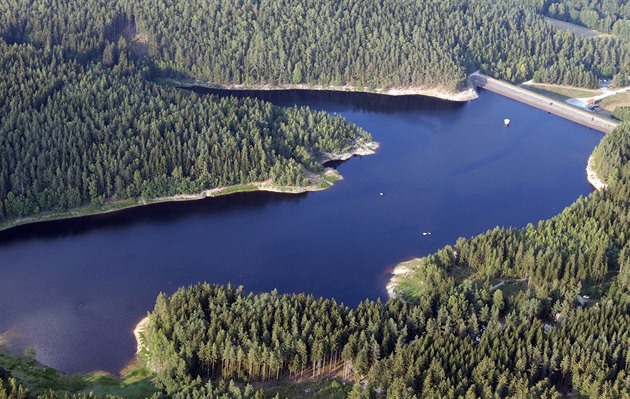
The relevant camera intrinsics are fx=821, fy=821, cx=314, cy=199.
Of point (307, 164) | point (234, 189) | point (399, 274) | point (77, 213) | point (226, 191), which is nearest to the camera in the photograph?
point (399, 274)

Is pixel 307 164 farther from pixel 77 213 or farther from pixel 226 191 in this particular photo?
pixel 77 213

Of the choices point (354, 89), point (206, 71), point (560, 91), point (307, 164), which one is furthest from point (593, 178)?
point (206, 71)

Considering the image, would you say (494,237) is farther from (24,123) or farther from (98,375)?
(24,123)

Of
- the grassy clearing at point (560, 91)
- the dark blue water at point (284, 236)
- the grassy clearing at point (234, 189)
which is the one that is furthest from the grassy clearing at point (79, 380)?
the grassy clearing at point (560, 91)

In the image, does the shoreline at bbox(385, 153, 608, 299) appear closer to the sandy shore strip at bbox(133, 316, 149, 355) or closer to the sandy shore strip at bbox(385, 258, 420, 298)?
the sandy shore strip at bbox(385, 258, 420, 298)

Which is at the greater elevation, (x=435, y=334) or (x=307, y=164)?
(x=307, y=164)

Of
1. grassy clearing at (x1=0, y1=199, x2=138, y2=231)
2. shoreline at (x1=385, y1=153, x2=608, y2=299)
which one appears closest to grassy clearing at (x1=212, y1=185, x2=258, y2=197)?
grassy clearing at (x1=0, y1=199, x2=138, y2=231)
